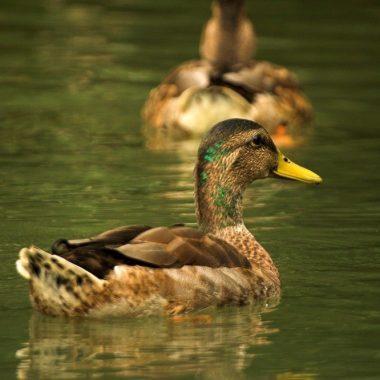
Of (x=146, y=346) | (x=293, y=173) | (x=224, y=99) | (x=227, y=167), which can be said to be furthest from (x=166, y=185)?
(x=146, y=346)

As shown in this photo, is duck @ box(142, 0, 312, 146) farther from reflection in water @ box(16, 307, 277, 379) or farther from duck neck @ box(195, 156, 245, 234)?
reflection in water @ box(16, 307, 277, 379)

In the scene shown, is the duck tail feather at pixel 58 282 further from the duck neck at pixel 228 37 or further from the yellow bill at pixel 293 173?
the duck neck at pixel 228 37

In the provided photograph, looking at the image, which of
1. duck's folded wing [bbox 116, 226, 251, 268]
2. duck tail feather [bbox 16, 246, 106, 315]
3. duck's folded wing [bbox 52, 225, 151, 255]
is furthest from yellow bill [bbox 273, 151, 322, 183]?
duck tail feather [bbox 16, 246, 106, 315]

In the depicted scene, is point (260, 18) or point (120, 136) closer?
point (120, 136)

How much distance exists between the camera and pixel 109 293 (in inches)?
401

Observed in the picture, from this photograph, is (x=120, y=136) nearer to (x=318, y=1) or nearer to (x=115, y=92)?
(x=115, y=92)

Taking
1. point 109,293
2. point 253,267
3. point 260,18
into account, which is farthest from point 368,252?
point 260,18

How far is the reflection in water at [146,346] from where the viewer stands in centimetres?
933

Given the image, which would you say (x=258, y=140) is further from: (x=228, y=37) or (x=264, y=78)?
(x=228, y=37)

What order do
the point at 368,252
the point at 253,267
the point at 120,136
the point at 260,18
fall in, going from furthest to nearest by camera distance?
the point at 260,18 < the point at 120,136 < the point at 368,252 < the point at 253,267

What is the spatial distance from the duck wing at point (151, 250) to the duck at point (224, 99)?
5903mm

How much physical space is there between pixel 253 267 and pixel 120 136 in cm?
568

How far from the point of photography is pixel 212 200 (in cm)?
1134

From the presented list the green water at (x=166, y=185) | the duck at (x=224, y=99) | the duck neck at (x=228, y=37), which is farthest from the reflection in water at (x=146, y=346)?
the duck neck at (x=228, y=37)
